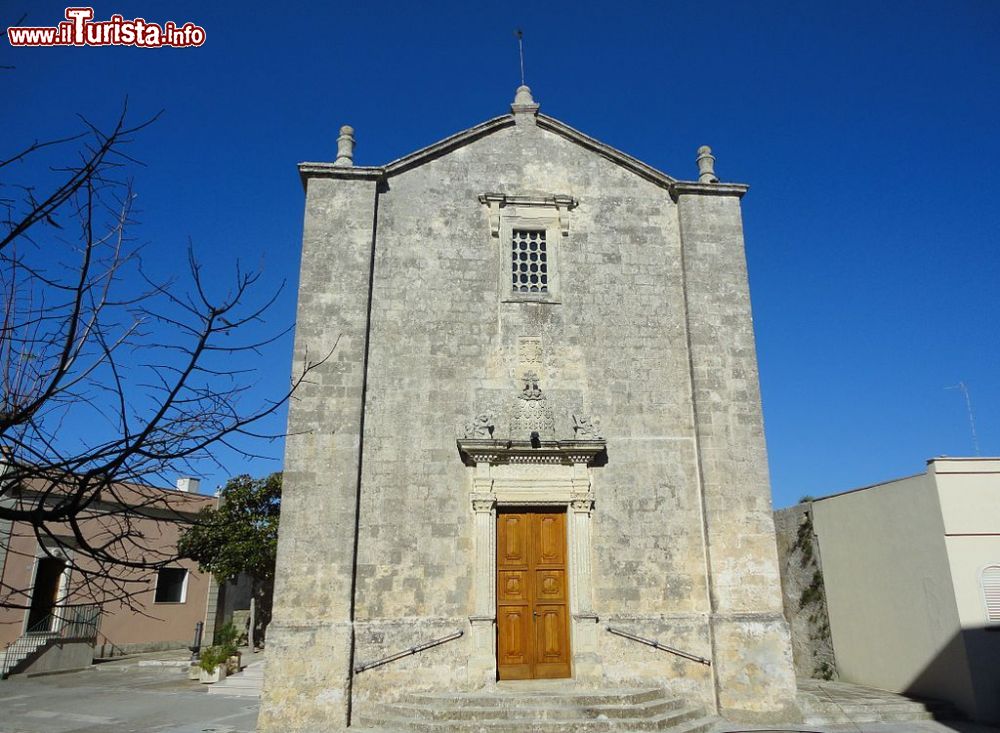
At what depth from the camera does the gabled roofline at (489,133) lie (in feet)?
38.9

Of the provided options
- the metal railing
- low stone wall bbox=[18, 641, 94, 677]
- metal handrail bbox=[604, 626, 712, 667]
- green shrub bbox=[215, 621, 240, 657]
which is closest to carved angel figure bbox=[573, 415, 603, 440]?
metal handrail bbox=[604, 626, 712, 667]

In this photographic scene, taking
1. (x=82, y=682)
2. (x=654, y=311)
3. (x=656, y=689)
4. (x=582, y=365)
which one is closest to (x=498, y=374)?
(x=582, y=365)

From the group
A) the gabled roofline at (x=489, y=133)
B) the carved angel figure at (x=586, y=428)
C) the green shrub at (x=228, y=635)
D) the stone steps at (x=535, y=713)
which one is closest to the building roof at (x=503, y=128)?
the gabled roofline at (x=489, y=133)

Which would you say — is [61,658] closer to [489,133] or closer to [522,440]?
[522,440]

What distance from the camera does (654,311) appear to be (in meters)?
11.9

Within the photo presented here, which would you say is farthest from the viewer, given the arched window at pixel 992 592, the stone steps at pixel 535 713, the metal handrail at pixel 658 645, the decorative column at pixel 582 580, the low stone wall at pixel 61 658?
the low stone wall at pixel 61 658

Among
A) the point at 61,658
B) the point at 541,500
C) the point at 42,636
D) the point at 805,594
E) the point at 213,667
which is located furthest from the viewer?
the point at 61,658

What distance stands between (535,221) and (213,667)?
40.3 ft

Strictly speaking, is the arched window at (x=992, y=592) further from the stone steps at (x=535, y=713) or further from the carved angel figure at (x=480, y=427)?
the carved angel figure at (x=480, y=427)

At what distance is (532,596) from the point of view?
34.8 ft

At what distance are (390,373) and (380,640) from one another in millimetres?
3883

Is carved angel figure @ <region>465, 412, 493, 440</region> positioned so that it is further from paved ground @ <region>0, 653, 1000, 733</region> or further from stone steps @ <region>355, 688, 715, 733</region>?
paved ground @ <region>0, 653, 1000, 733</region>

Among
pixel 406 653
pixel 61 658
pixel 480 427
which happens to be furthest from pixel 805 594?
pixel 61 658

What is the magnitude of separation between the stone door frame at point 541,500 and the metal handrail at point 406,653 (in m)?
0.31
